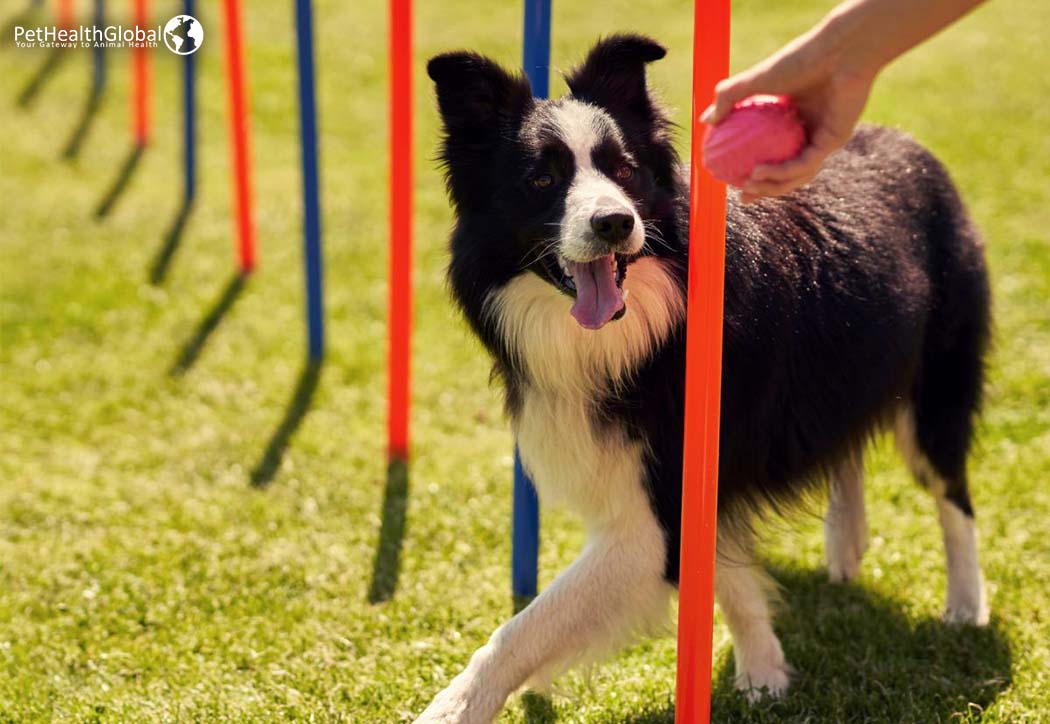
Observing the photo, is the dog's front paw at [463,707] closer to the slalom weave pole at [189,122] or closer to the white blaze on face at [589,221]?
the white blaze on face at [589,221]

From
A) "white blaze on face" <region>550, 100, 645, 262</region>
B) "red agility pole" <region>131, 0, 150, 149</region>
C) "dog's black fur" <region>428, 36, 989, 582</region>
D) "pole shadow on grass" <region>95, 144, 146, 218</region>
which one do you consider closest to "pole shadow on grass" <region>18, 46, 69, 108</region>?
"red agility pole" <region>131, 0, 150, 149</region>

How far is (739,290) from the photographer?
3447mm

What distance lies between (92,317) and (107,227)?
1540mm

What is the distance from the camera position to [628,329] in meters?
3.44

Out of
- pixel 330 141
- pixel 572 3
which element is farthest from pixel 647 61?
pixel 572 3

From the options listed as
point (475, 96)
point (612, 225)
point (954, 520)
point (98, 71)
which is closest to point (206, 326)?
point (475, 96)

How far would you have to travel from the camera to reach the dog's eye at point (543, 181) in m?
3.39

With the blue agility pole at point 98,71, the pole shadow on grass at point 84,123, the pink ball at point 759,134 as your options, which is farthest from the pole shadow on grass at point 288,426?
the blue agility pole at point 98,71

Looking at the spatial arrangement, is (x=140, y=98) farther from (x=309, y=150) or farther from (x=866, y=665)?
(x=866, y=665)

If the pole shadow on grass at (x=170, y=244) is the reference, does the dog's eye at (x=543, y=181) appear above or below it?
above

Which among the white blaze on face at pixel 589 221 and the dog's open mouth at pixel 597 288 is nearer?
the white blaze on face at pixel 589 221

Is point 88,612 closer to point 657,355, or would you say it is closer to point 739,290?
point 657,355

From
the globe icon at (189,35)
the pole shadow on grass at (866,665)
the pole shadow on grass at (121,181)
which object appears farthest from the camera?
the pole shadow on grass at (121,181)

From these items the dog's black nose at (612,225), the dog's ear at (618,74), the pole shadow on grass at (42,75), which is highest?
the pole shadow on grass at (42,75)
